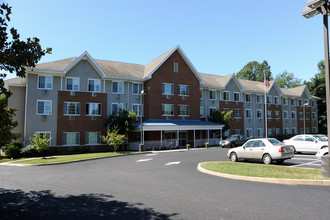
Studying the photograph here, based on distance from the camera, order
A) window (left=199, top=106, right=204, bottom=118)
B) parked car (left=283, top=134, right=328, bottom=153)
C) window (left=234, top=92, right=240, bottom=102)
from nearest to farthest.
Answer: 1. parked car (left=283, top=134, right=328, bottom=153)
2. window (left=199, top=106, right=204, bottom=118)
3. window (left=234, top=92, right=240, bottom=102)

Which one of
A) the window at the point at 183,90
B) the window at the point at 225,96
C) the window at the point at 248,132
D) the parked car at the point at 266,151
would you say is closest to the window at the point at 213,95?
the window at the point at 225,96

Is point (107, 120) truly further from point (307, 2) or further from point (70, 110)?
point (307, 2)

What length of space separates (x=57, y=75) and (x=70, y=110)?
14.5ft

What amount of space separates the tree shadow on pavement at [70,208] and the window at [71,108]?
21.0 meters

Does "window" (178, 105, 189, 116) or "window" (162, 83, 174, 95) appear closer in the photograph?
"window" (162, 83, 174, 95)

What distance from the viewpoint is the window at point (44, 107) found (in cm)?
2683

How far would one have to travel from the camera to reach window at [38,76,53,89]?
2719cm

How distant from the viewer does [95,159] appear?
20.7m

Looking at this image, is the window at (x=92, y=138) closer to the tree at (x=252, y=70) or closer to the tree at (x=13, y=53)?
the tree at (x=13, y=53)

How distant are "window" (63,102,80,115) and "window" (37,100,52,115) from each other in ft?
5.37

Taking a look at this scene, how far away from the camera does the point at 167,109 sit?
1347 inches

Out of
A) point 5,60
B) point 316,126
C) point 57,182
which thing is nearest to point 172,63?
point 57,182

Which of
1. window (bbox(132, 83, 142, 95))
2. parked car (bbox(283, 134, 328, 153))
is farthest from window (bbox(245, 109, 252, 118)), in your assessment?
parked car (bbox(283, 134, 328, 153))

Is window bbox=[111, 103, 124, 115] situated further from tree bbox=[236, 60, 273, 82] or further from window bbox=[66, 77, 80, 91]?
tree bbox=[236, 60, 273, 82]
